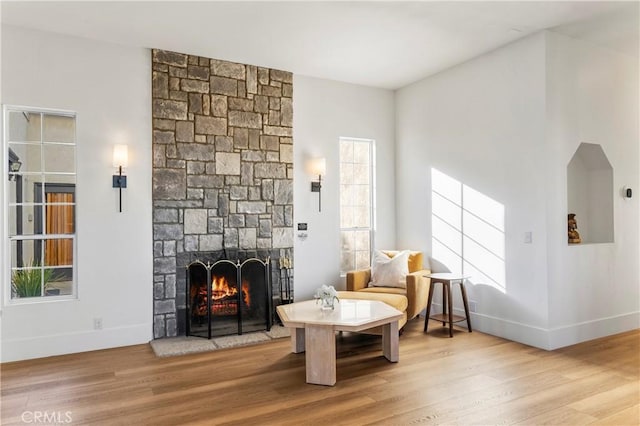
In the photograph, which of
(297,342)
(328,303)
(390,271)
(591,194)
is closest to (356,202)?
(390,271)

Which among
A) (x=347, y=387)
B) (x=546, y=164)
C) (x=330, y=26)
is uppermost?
(x=330, y=26)

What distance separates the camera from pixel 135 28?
4.16 metres

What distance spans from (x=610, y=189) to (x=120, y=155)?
5.23 meters

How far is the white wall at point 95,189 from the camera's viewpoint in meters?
4.14

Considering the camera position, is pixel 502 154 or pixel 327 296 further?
pixel 502 154

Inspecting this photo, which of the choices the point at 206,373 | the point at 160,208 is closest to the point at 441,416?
the point at 206,373

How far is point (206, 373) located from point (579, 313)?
369 cm

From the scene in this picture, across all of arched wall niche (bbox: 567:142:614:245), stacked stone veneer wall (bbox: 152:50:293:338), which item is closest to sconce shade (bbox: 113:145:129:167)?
stacked stone veneer wall (bbox: 152:50:293:338)

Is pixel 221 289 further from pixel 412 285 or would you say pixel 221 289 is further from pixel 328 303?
pixel 412 285

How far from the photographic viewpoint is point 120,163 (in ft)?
14.6

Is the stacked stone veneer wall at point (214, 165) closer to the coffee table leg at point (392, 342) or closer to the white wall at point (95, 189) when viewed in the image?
the white wall at point (95, 189)

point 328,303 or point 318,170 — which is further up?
point 318,170

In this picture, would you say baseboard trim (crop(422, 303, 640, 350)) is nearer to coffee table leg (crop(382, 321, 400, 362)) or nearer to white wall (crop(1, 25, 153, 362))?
coffee table leg (crop(382, 321, 400, 362))

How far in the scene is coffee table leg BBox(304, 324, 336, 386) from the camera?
→ 135 inches
